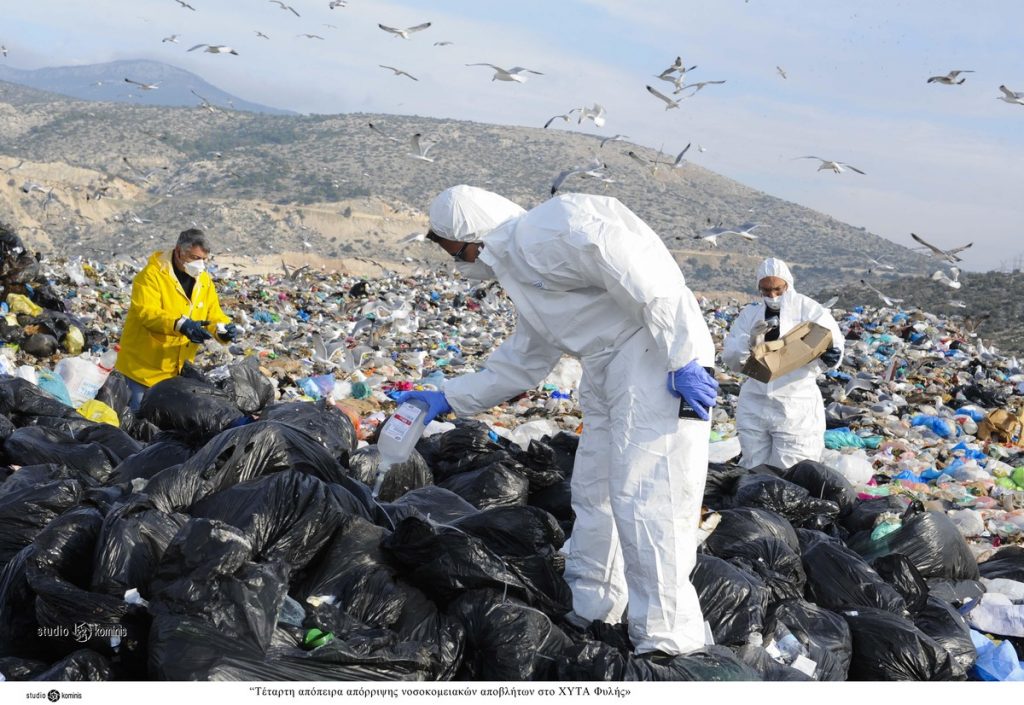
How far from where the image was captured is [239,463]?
3.22m

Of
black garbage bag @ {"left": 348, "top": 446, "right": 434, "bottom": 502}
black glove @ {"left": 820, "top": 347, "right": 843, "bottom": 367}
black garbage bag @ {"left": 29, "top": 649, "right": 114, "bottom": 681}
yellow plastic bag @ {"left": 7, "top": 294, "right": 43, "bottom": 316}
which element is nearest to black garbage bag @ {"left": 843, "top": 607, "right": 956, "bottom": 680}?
black garbage bag @ {"left": 348, "top": 446, "right": 434, "bottom": 502}

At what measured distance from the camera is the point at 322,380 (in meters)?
6.84

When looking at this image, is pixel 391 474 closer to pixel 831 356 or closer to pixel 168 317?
pixel 168 317

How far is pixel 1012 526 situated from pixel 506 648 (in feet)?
10.9

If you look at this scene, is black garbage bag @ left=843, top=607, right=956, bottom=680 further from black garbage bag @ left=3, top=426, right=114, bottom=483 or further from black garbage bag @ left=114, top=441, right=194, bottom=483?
black garbage bag @ left=3, top=426, right=114, bottom=483

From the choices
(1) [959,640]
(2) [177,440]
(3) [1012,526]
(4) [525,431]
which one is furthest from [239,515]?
(3) [1012,526]


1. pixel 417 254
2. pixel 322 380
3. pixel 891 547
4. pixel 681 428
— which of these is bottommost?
pixel 417 254

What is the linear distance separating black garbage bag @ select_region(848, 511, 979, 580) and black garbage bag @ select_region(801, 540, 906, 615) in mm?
404

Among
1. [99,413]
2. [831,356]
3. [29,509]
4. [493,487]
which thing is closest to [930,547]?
[831,356]

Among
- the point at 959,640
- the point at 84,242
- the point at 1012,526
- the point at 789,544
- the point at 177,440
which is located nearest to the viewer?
the point at 959,640

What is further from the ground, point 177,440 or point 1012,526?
point 177,440

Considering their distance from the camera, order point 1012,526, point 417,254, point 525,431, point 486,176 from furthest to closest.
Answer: point 486,176 → point 417,254 → point 525,431 → point 1012,526

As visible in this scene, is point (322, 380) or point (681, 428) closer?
point (681, 428)

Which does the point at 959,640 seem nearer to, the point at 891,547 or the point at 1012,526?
the point at 891,547
